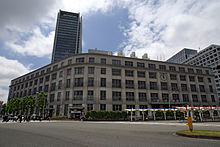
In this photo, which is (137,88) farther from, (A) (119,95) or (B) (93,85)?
(B) (93,85)

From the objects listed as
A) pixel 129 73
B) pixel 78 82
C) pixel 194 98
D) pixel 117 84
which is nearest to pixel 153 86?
pixel 129 73

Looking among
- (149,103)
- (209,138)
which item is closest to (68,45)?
(149,103)

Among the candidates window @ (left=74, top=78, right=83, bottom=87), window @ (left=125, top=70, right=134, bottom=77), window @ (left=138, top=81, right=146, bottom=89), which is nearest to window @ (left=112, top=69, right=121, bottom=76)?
window @ (left=125, top=70, right=134, bottom=77)

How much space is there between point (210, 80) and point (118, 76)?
40.9 metres

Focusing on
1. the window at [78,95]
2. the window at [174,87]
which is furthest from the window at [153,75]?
the window at [78,95]

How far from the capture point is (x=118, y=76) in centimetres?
4706

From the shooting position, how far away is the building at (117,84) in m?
43.1

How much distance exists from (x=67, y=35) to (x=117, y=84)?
109 meters

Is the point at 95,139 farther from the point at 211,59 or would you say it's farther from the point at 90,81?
the point at 211,59

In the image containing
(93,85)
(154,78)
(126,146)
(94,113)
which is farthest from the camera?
(154,78)

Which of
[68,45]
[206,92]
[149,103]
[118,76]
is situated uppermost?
[68,45]

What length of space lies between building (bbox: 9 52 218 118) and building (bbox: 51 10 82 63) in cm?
7530

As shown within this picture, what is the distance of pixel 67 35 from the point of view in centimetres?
13825

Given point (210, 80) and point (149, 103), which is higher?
point (210, 80)
